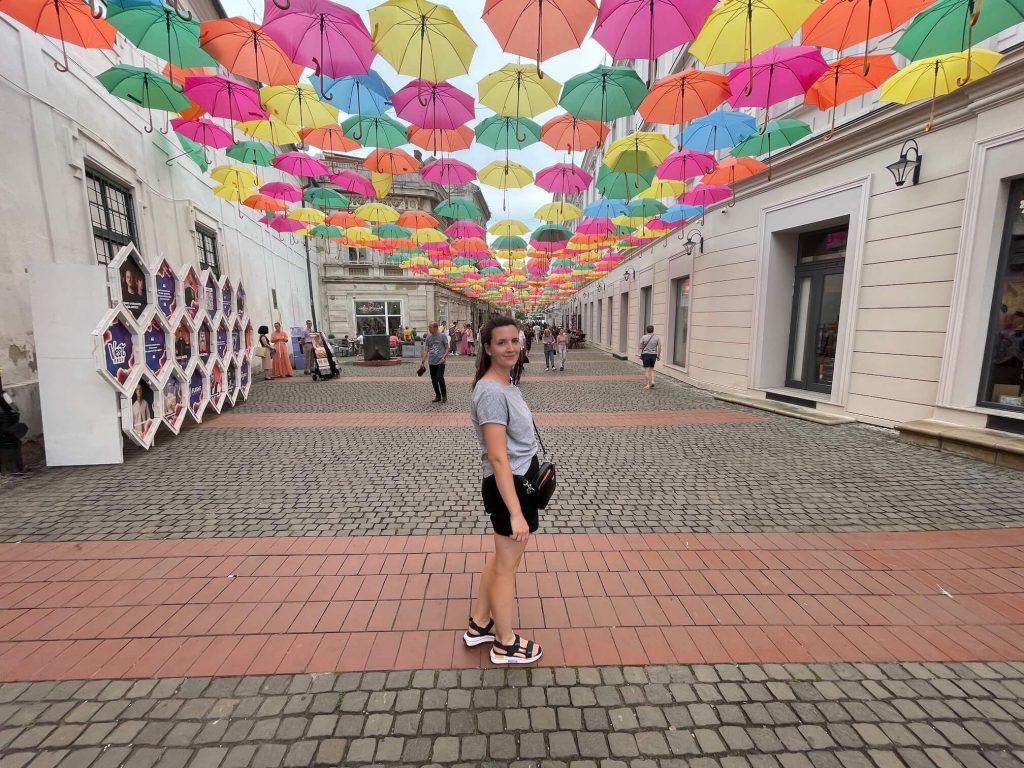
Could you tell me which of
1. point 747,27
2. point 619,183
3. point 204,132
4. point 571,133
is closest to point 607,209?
point 619,183

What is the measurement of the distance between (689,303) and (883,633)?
1106 cm

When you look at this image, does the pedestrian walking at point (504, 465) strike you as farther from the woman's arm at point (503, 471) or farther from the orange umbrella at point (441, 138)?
the orange umbrella at point (441, 138)

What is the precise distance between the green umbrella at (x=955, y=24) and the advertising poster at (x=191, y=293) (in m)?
10.7

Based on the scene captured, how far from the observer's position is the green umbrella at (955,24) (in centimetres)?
429

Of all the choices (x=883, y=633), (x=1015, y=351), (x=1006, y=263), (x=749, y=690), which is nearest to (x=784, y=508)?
(x=883, y=633)

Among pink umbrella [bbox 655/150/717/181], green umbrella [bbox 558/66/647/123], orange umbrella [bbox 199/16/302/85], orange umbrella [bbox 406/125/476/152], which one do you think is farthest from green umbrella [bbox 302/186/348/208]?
pink umbrella [bbox 655/150/717/181]

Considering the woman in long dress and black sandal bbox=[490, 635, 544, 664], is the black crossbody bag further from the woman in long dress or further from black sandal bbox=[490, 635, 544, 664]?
the woman in long dress

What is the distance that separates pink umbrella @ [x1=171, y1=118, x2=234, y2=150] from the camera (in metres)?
8.02

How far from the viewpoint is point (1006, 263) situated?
5.56 metres

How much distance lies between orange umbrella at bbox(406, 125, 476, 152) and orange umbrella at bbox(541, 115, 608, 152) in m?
1.45

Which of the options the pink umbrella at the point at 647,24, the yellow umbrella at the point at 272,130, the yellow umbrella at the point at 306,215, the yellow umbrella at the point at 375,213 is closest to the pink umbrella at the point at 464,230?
the yellow umbrella at the point at 375,213

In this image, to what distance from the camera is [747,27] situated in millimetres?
4500

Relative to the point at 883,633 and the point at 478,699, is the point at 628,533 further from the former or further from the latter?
the point at 478,699

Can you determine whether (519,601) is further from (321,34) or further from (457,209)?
(457,209)
